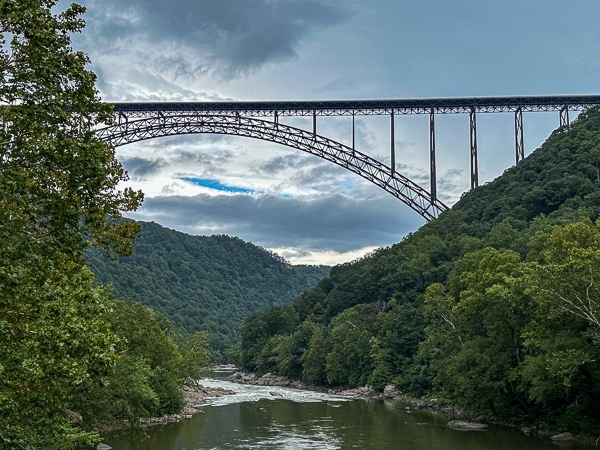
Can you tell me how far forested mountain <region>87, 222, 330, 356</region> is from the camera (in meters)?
109

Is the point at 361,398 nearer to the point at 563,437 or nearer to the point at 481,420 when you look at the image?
the point at 481,420

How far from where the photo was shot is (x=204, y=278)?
13750cm

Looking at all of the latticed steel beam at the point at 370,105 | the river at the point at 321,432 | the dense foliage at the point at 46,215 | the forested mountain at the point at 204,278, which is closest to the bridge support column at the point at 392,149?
the latticed steel beam at the point at 370,105

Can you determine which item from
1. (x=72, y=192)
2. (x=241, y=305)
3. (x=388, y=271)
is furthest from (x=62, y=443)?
(x=241, y=305)

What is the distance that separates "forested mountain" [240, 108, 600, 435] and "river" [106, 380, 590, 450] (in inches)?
88.3

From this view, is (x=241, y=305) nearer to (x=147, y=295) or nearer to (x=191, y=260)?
(x=191, y=260)

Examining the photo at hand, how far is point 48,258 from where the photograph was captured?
29.4 ft

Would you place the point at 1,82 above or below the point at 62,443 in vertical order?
above

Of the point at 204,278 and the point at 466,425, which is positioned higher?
the point at 204,278

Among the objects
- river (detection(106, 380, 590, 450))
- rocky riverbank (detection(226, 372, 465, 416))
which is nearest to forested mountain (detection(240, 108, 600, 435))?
rocky riverbank (detection(226, 372, 465, 416))

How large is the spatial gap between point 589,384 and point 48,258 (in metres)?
22.2

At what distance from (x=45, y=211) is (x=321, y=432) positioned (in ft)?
75.7

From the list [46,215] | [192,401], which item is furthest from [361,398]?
[46,215]

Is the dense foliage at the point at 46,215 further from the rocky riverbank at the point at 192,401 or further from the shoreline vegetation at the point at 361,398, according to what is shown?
the rocky riverbank at the point at 192,401
